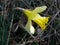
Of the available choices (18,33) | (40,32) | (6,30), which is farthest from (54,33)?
(6,30)

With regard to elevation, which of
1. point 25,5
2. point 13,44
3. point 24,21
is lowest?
point 13,44

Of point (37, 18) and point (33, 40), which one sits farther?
point (33, 40)

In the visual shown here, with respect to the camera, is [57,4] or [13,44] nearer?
[13,44]

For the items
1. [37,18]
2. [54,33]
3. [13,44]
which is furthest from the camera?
[54,33]

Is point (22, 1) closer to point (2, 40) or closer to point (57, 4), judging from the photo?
point (57, 4)

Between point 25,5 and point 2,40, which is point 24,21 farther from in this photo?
point 2,40

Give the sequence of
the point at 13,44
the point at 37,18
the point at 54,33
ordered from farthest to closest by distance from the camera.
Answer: the point at 54,33 → the point at 13,44 → the point at 37,18

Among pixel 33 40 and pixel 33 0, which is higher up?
pixel 33 0

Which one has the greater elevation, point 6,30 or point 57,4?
point 57,4

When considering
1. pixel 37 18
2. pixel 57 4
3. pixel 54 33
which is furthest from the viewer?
pixel 57 4
